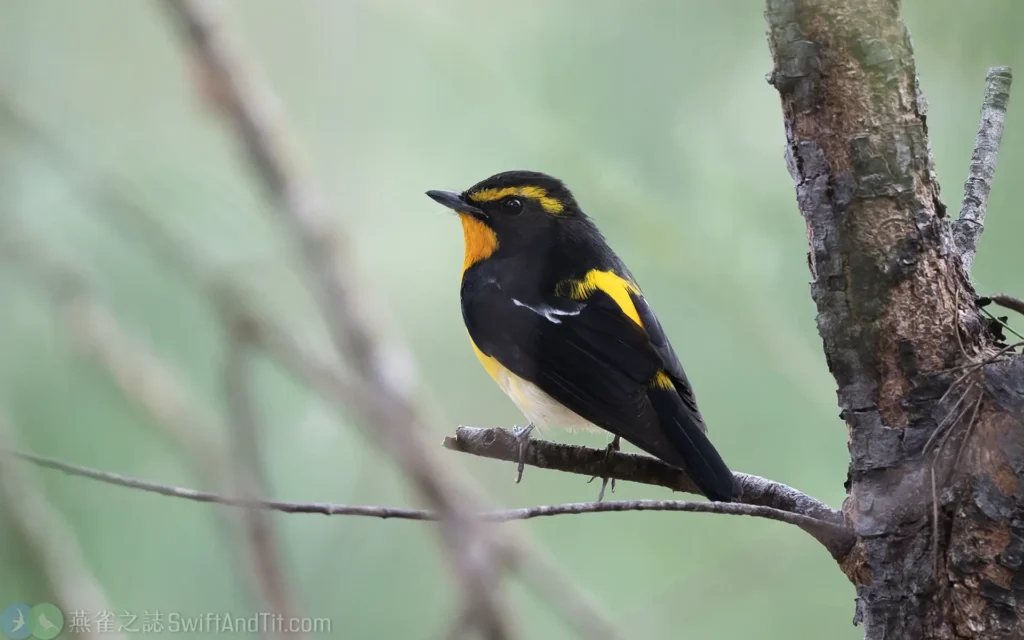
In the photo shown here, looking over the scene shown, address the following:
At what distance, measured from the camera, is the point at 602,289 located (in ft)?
8.34

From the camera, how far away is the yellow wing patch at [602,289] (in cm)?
251

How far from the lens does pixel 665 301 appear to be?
3.04 metres

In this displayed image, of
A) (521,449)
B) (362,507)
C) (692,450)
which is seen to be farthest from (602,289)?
(362,507)

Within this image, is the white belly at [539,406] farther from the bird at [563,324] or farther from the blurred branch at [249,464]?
the blurred branch at [249,464]

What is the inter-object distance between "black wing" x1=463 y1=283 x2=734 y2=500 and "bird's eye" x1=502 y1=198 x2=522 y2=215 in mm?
285

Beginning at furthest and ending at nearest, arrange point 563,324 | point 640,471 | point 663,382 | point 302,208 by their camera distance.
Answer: point 563,324 < point 663,382 < point 640,471 < point 302,208

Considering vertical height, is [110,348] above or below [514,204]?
below

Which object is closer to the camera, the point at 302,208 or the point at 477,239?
the point at 302,208

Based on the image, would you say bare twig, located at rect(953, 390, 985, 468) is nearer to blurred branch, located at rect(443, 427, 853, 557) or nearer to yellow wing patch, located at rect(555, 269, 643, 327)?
blurred branch, located at rect(443, 427, 853, 557)

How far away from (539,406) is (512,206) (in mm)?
637

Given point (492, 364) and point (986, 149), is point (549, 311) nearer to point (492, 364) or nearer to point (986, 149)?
point (492, 364)

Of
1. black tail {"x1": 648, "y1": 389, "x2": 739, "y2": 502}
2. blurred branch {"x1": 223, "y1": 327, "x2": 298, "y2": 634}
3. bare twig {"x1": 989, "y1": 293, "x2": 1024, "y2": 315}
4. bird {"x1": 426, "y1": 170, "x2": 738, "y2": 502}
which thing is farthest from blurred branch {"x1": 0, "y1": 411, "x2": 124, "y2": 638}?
bare twig {"x1": 989, "y1": 293, "x2": 1024, "y2": 315}

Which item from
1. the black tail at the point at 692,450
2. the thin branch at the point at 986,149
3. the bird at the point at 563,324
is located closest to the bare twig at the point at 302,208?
the black tail at the point at 692,450

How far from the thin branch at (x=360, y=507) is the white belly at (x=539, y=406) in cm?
104
